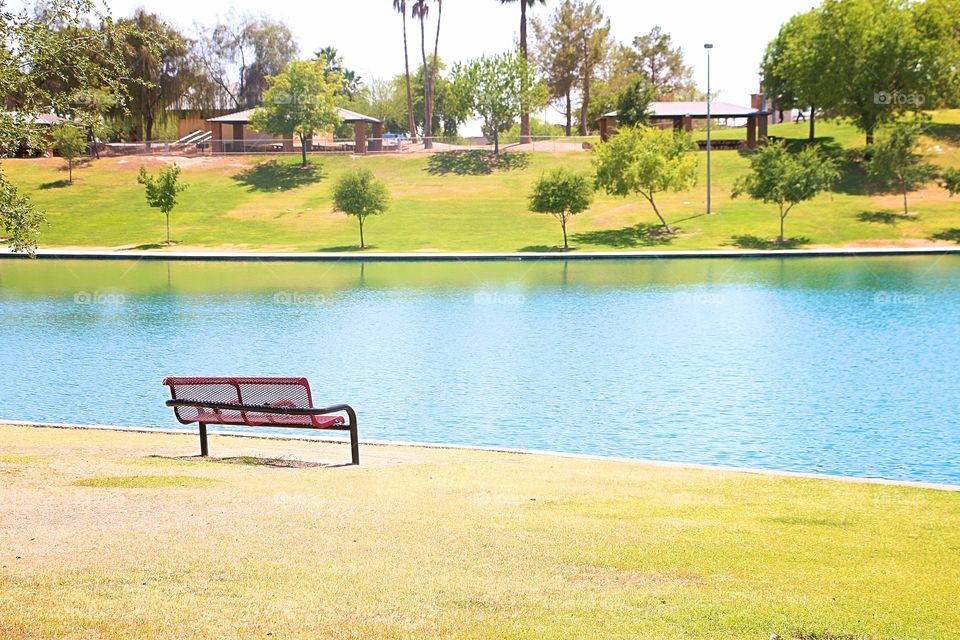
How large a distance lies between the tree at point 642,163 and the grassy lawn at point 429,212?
2787mm

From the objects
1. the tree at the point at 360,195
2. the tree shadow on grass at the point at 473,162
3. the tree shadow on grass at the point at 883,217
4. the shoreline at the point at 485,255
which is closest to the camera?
the shoreline at the point at 485,255

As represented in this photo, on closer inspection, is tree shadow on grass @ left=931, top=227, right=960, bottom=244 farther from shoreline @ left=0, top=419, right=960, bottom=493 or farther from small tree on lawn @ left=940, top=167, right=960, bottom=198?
shoreline @ left=0, top=419, right=960, bottom=493

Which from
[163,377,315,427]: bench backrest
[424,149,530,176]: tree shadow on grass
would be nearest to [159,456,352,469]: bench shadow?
[163,377,315,427]: bench backrest

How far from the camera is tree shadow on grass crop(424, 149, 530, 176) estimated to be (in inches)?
2923

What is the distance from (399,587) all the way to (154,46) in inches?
449

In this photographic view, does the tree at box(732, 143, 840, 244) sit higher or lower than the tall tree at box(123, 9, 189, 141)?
lower

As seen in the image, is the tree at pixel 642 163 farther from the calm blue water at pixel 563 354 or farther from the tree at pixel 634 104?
the tree at pixel 634 104

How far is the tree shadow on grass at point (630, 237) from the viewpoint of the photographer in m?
53.6

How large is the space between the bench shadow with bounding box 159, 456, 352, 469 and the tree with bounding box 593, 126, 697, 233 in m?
45.1

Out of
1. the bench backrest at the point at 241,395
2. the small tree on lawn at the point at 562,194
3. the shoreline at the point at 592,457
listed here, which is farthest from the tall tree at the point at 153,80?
the bench backrest at the point at 241,395

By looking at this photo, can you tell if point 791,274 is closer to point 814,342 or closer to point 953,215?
point 814,342

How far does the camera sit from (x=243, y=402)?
38.7 ft

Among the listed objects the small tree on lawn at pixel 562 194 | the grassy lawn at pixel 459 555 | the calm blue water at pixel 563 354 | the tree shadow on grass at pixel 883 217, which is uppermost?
the small tree on lawn at pixel 562 194

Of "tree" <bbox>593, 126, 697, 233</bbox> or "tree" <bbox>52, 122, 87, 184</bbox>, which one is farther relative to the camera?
"tree" <bbox>52, 122, 87, 184</bbox>
